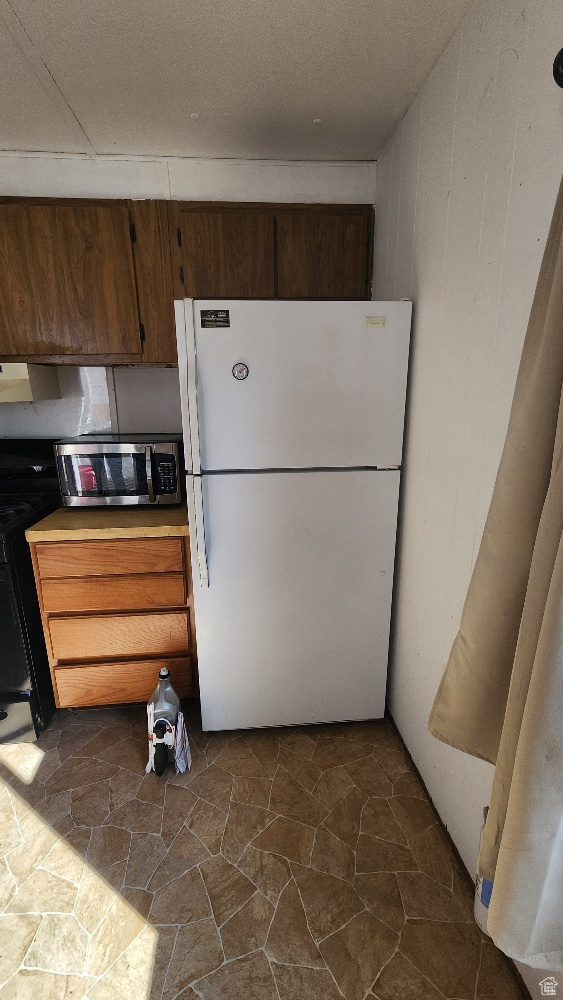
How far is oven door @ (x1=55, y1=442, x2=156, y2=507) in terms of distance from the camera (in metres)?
2.02

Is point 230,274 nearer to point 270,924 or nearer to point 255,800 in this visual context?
point 255,800

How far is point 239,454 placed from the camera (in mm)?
1682

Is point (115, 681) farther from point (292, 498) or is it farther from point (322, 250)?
point (322, 250)

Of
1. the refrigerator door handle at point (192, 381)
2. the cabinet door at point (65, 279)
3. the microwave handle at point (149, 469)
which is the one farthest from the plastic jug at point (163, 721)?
the cabinet door at point (65, 279)

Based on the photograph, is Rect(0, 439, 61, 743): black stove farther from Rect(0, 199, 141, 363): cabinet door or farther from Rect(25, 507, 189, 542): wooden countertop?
Rect(0, 199, 141, 363): cabinet door

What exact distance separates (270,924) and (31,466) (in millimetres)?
2079

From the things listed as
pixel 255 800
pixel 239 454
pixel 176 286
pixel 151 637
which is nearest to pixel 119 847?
pixel 255 800

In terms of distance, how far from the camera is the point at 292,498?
174 centimetres

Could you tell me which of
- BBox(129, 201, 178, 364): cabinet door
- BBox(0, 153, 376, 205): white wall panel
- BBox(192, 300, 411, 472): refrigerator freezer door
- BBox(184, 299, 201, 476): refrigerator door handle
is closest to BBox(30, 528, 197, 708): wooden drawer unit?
BBox(184, 299, 201, 476): refrigerator door handle

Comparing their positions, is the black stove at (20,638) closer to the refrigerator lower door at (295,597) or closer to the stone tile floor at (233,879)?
the stone tile floor at (233,879)

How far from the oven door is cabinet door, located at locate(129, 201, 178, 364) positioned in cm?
44

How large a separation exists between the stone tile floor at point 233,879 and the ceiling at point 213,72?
7.76 ft

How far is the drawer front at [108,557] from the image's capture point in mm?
1880

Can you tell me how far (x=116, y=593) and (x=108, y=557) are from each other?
163 mm
